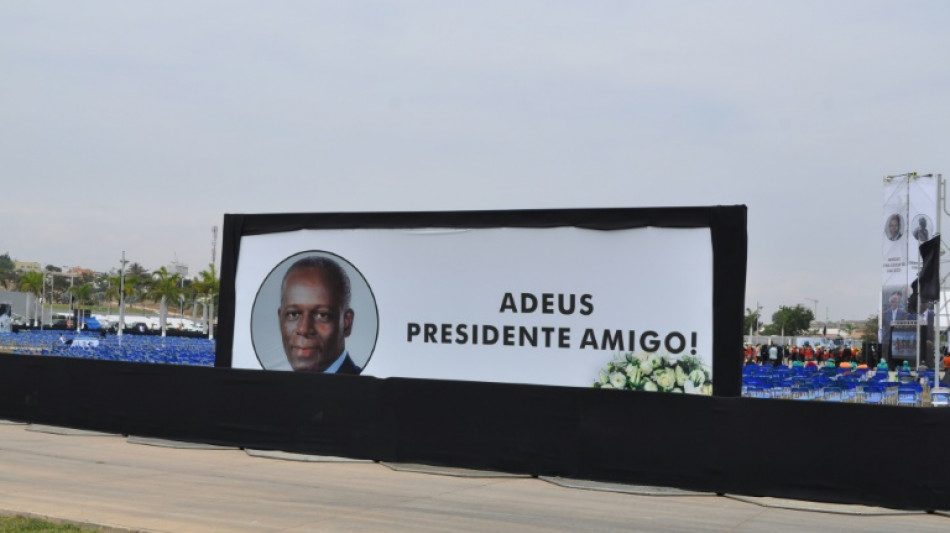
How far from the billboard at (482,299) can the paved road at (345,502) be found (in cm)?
212

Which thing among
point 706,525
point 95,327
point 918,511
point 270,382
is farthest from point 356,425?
point 95,327

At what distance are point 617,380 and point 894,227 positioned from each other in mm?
34844

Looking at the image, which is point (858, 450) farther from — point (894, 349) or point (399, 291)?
point (894, 349)

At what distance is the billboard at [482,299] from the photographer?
14.3m

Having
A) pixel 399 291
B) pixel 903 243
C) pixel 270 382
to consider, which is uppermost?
pixel 903 243

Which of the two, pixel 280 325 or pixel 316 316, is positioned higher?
pixel 316 316

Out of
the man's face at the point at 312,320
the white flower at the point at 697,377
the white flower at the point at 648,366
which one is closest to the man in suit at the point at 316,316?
the man's face at the point at 312,320

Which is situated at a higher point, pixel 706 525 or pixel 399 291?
pixel 399 291

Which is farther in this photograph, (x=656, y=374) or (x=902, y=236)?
(x=902, y=236)

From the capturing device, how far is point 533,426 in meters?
13.6

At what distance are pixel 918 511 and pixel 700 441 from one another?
7.96 feet

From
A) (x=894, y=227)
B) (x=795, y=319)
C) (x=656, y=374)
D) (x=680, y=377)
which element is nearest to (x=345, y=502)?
(x=656, y=374)

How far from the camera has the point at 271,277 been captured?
17.1 metres

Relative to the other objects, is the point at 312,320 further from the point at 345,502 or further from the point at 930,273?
the point at 930,273
